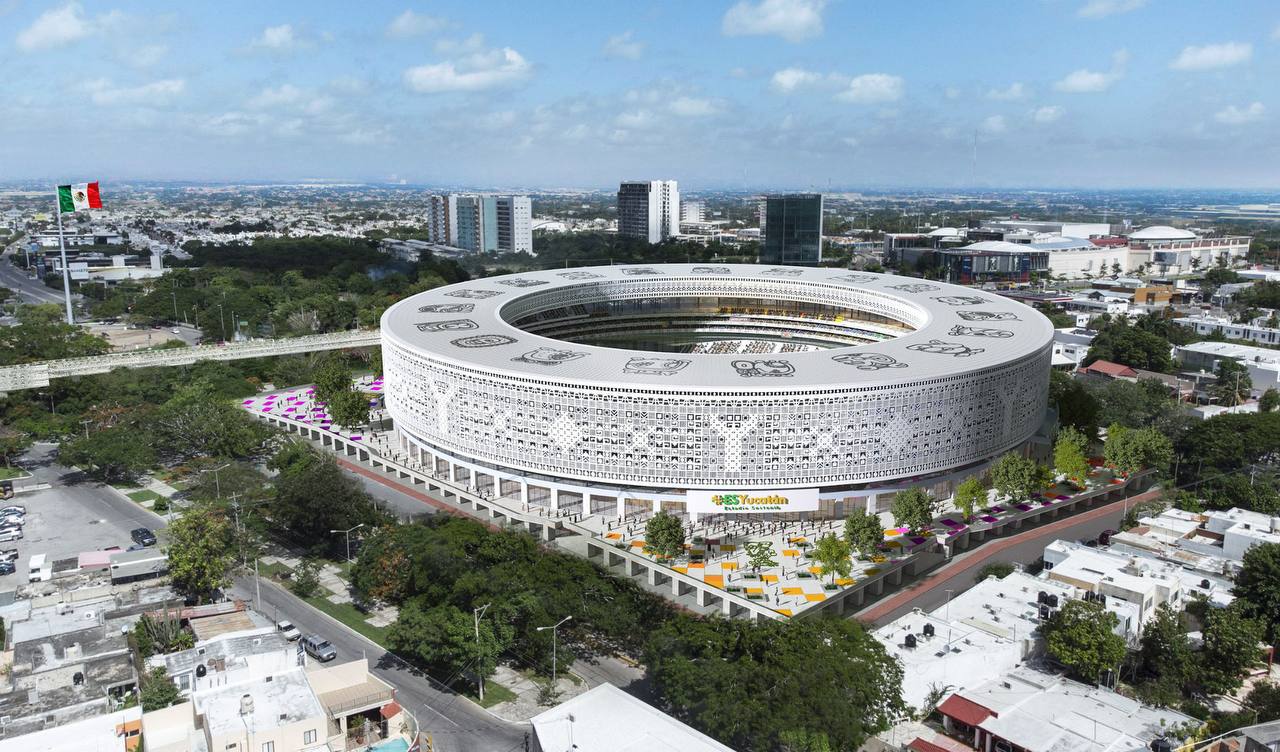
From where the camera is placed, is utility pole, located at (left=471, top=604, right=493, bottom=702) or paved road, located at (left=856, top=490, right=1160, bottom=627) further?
paved road, located at (left=856, top=490, right=1160, bottom=627)

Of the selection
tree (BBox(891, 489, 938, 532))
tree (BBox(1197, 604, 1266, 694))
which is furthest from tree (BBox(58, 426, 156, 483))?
tree (BBox(1197, 604, 1266, 694))

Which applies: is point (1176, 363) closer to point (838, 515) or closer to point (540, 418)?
point (838, 515)

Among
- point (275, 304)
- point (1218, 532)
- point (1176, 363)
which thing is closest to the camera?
point (1218, 532)

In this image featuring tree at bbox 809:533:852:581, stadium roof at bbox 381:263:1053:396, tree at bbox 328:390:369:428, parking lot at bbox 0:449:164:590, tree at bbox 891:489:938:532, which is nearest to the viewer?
tree at bbox 809:533:852:581

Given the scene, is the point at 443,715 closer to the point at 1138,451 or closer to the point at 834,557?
the point at 834,557

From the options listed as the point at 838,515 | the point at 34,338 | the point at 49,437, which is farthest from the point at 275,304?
the point at 838,515

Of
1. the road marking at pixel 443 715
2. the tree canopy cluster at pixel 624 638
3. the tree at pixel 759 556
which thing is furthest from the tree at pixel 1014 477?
the road marking at pixel 443 715

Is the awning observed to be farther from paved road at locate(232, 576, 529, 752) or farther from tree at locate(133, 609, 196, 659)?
tree at locate(133, 609, 196, 659)
